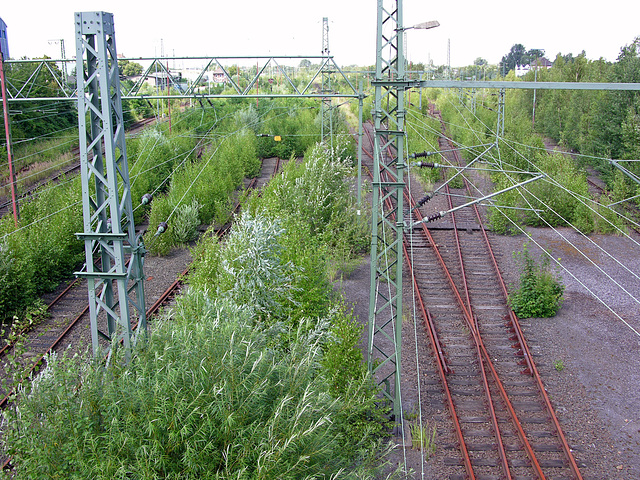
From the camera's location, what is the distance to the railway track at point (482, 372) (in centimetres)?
876

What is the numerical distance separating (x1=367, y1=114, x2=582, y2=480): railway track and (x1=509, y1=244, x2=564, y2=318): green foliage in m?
0.40

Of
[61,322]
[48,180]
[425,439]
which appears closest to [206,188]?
[61,322]

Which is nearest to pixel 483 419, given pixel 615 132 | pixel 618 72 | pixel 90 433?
pixel 90 433

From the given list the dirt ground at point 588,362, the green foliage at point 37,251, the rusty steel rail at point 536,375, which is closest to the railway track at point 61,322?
the green foliage at point 37,251

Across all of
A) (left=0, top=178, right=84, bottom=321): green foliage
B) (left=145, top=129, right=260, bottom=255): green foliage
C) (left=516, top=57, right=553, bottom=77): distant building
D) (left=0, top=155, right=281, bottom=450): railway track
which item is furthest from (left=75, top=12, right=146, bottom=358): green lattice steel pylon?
(left=516, top=57, right=553, bottom=77): distant building

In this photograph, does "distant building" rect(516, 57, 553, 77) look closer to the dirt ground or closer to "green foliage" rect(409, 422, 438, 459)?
the dirt ground

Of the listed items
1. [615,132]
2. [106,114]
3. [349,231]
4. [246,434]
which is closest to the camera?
[246,434]

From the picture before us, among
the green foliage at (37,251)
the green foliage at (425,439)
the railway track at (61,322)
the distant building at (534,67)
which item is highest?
the distant building at (534,67)

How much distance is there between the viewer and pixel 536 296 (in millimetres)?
13844

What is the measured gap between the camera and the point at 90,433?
4980 mm

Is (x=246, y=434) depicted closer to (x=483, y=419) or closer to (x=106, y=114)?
(x=106, y=114)

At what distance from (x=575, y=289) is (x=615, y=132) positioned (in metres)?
15.1

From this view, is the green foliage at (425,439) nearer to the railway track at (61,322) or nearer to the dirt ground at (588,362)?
the dirt ground at (588,362)

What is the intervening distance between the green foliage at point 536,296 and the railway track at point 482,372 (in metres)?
0.40
